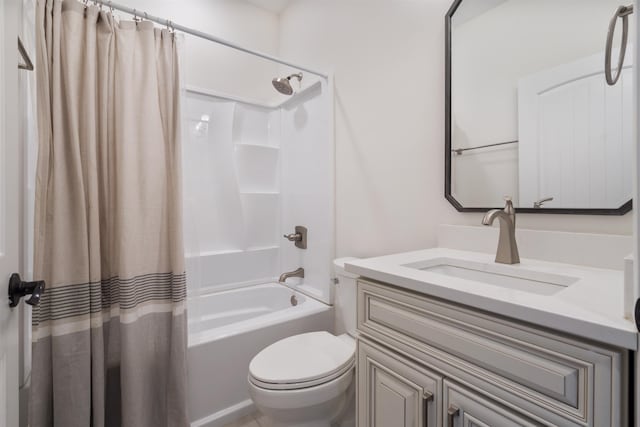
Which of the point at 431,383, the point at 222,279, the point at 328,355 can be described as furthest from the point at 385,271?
the point at 222,279

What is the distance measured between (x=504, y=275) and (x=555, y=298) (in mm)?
363

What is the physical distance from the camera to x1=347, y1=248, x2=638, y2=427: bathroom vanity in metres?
0.50

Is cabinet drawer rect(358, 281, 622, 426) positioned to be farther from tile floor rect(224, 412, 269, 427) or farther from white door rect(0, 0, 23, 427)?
tile floor rect(224, 412, 269, 427)

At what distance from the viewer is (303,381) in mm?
1086

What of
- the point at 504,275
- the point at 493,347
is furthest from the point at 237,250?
the point at 493,347

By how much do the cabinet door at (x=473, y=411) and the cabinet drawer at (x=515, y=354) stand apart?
0.16 feet

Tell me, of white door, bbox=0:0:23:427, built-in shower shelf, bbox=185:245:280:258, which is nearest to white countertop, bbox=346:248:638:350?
white door, bbox=0:0:23:427

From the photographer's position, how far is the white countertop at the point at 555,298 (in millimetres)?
487

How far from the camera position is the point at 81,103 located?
112 cm

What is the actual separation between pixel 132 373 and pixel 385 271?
3.60ft

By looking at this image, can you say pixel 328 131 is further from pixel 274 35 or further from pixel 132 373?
pixel 132 373

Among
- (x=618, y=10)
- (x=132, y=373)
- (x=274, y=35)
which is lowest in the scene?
(x=132, y=373)

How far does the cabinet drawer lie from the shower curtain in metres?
1.00

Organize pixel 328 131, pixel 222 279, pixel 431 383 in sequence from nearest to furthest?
pixel 431 383 → pixel 328 131 → pixel 222 279
